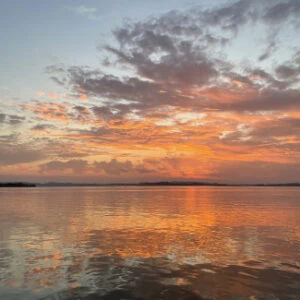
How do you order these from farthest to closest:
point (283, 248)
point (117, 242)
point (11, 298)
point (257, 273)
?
1. point (117, 242)
2. point (283, 248)
3. point (257, 273)
4. point (11, 298)

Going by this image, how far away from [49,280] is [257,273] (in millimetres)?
12087

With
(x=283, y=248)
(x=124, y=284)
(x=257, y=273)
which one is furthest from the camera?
(x=283, y=248)

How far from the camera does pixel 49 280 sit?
58.2 ft

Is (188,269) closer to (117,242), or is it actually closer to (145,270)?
(145,270)

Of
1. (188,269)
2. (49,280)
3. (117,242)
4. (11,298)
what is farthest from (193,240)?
(11,298)

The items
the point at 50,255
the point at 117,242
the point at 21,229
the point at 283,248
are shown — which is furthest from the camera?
the point at 21,229

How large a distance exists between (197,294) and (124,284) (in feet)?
13.1

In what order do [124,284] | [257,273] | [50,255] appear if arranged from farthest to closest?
1. [50,255]
2. [257,273]
3. [124,284]

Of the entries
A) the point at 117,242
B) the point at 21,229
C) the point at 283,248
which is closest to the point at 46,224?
the point at 21,229

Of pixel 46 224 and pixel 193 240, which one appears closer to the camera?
pixel 193 240

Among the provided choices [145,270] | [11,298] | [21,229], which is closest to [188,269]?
[145,270]

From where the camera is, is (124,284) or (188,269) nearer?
(124,284)

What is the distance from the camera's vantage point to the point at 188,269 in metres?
19.8

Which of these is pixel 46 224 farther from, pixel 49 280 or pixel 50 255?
pixel 49 280
